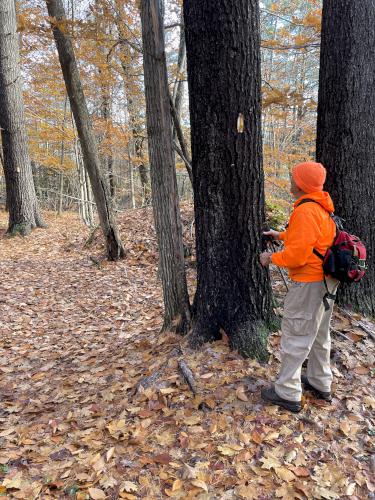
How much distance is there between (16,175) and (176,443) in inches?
401

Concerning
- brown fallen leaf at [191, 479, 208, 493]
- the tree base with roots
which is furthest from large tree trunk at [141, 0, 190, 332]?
brown fallen leaf at [191, 479, 208, 493]

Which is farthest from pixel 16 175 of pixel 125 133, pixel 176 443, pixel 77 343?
pixel 176 443

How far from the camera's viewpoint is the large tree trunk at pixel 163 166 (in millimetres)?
3586

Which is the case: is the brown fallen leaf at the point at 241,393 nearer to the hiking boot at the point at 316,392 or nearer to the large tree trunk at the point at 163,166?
the hiking boot at the point at 316,392

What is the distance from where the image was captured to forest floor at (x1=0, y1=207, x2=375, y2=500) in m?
2.39

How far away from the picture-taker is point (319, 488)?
2309 mm

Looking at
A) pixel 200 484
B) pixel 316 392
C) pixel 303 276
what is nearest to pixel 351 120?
pixel 303 276

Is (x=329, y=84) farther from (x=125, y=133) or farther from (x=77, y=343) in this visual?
(x=125, y=133)

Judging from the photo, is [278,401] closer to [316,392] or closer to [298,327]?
[316,392]

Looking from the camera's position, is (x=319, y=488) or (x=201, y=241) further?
(x=201, y=241)

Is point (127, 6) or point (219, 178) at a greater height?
point (127, 6)

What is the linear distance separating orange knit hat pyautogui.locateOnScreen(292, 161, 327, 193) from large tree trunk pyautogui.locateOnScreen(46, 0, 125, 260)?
5.96 meters

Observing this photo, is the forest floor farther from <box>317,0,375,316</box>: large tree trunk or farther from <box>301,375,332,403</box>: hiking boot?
<box>317,0,375,316</box>: large tree trunk

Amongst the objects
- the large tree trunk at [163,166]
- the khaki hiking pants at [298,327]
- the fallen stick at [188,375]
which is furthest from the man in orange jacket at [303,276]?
the large tree trunk at [163,166]
